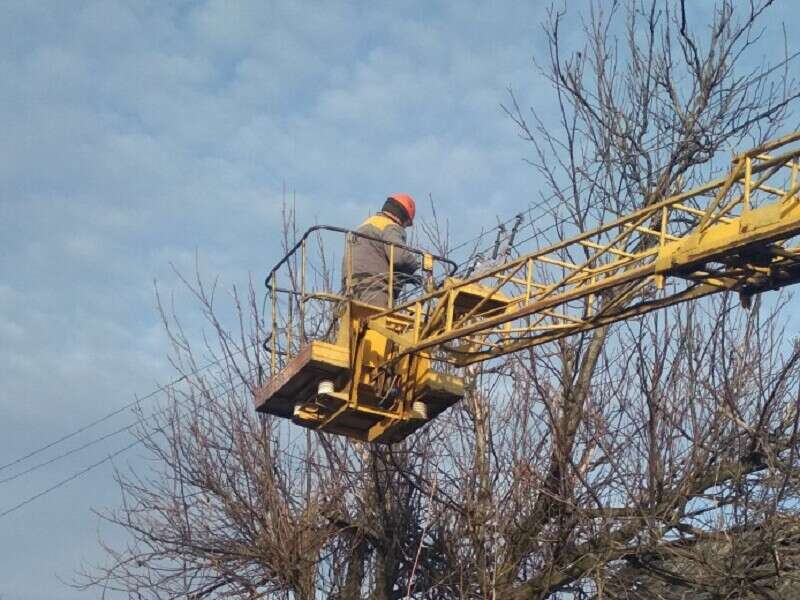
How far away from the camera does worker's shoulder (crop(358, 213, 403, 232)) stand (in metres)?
9.27

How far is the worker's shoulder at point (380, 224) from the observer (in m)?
9.27

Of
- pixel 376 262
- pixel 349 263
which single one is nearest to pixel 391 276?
pixel 349 263

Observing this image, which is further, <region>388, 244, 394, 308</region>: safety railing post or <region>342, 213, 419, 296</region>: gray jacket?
<region>342, 213, 419, 296</region>: gray jacket

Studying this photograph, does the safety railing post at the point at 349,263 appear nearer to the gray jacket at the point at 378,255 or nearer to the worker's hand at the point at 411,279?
the gray jacket at the point at 378,255

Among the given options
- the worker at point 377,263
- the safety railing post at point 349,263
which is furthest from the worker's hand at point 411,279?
the safety railing post at point 349,263

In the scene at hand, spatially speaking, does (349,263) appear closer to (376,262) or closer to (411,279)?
(376,262)

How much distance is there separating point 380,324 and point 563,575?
3099 millimetres

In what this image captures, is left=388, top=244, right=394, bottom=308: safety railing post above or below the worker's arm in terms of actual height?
below


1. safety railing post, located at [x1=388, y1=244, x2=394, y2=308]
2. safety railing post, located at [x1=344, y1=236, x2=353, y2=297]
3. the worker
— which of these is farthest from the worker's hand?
safety railing post, located at [x1=344, y1=236, x2=353, y2=297]

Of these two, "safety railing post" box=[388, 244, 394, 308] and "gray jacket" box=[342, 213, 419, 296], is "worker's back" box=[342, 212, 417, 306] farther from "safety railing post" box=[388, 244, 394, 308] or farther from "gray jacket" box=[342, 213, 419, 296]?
"safety railing post" box=[388, 244, 394, 308]

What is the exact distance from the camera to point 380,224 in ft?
30.5

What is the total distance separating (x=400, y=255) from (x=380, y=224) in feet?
1.14

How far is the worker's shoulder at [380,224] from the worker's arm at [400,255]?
14mm

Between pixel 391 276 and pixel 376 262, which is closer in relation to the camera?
pixel 391 276
